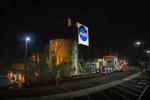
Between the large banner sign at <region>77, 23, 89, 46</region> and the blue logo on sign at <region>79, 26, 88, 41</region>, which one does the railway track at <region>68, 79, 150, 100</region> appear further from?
the blue logo on sign at <region>79, 26, 88, 41</region>

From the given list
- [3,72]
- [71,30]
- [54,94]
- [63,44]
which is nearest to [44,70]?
[54,94]

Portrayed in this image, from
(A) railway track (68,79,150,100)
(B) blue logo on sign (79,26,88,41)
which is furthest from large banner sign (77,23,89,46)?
(A) railway track (68,79,150,100)

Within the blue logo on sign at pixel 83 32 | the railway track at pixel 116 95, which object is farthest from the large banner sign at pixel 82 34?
the railway track at pixel 116 95

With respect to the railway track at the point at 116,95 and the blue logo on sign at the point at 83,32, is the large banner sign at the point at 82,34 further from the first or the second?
the railway track at the point at 116,95

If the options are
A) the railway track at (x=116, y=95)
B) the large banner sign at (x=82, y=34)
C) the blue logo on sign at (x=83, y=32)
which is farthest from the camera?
the blue logo on sign at (x=83, y=32)

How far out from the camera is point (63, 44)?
40438mm

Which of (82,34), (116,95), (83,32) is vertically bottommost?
(116,95)

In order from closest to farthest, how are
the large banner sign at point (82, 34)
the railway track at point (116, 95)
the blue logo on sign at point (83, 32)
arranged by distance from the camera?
1. the railway track at point (116, 95)
2. the large banner sign at point (82, 34)
3. the blue logo on sign at point (83, 32)

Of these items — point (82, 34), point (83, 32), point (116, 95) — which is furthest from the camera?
point (83, 32)

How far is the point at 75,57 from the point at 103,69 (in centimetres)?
686

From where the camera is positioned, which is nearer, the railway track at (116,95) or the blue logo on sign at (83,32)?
the railway track at (116,95)

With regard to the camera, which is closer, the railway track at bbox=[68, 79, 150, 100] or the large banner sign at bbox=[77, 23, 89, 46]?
the railway track at bbox=[68, 79, 150, 100]

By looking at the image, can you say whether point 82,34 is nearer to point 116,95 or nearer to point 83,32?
point 83,32

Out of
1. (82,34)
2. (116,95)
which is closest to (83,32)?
(82,34)
